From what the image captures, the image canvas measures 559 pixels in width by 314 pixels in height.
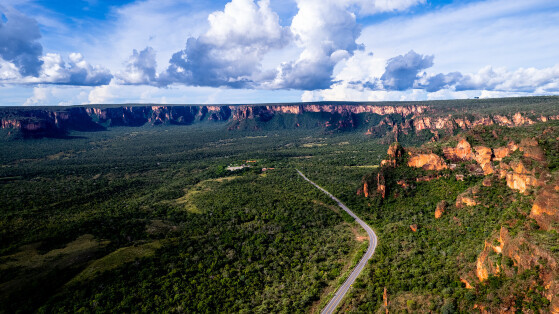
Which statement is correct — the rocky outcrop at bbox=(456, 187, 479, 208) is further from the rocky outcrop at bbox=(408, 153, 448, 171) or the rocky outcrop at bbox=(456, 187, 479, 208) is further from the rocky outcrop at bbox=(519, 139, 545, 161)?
the rocky outcrop at bbox=(408, 153, 448, 171)

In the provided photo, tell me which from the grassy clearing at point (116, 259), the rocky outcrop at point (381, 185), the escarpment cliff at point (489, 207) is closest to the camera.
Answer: the escarpment cliff at point (489, 207)

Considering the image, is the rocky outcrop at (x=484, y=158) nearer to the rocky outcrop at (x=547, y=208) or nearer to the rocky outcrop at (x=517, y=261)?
the rocky outcrop at (x=547, y=208)

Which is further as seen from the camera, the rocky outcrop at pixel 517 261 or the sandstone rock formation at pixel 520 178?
the sandstone rock formation at pixel 520 178

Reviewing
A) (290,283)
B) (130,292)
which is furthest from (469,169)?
(130,292)

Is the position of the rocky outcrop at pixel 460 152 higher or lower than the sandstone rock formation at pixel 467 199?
higher

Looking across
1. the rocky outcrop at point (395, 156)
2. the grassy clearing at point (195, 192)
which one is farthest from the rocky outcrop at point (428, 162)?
the grassy clearing at point (195, 192)

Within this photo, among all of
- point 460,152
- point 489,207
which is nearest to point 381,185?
point 460,152

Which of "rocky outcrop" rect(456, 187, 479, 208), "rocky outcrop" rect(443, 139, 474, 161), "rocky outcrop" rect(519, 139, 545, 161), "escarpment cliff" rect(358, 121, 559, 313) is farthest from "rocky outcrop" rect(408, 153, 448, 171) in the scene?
"rocky outcrop" rect(519, 139, 545, 161)

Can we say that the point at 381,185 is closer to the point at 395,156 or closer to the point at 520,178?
Result: the point at 395,156
